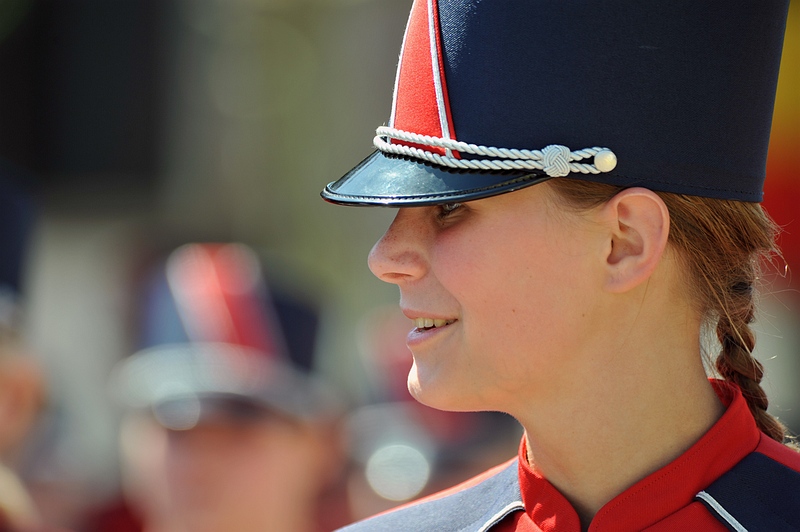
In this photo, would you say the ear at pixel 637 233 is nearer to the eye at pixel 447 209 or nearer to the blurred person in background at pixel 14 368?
the eye at pixel 447 209

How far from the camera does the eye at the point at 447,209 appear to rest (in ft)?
7.22

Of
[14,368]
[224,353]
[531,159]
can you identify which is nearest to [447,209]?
[531,159]

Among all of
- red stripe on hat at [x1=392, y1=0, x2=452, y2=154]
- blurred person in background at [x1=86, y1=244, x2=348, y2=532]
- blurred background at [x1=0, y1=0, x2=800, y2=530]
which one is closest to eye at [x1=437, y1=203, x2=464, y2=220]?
red stripe on hat at [x1=392, y1=0, x2=452, y2=154]

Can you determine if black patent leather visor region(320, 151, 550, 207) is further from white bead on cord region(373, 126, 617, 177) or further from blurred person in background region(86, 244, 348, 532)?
blurred person in background region(86, 244, 348, 532)

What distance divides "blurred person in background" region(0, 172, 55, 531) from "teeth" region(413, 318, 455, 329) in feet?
6.19

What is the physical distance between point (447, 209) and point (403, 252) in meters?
0.12

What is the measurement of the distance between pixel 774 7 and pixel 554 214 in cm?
59

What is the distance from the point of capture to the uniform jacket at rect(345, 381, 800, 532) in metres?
2.10

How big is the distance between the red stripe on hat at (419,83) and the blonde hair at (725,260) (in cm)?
27

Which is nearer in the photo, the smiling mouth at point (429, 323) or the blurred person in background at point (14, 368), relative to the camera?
the smiling mouth at point (429, 323)

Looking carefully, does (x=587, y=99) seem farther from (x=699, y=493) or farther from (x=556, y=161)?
(x=699, y=493)

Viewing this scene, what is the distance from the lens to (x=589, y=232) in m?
2.16

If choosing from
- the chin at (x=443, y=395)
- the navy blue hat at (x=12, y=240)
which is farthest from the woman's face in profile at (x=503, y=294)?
the navy blue hat at (x=12, y=240)

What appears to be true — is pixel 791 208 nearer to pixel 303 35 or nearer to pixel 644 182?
pixel 303 35
